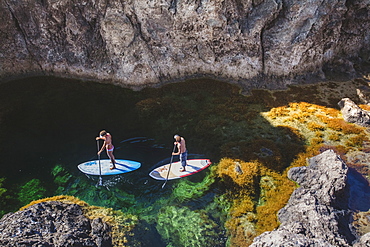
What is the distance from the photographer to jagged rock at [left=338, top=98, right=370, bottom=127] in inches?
913

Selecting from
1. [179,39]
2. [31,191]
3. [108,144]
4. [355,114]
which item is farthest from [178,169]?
[355,114]

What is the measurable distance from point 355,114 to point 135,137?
64.1 ft

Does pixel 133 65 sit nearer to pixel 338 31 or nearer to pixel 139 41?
pixel 139 41

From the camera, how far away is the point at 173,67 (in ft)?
93.6

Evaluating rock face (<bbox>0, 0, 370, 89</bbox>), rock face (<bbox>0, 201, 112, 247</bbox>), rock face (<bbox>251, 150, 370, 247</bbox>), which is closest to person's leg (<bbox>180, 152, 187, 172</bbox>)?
rock face (<bbox>0, 201, 112, 247</bbox>)

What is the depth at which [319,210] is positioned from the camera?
47.1ft

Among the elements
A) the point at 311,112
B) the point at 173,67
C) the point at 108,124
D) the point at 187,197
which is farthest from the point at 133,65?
the point at 311,112

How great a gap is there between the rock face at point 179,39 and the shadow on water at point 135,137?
2.17 metres

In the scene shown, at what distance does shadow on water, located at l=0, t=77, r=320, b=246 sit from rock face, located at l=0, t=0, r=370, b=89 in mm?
2166

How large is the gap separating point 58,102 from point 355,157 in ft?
87.5

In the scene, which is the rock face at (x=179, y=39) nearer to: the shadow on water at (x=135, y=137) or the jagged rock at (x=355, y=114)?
the shadow on water at (x=135, y=137)

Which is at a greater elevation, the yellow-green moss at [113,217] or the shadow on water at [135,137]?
the shadow on water at [135,137]

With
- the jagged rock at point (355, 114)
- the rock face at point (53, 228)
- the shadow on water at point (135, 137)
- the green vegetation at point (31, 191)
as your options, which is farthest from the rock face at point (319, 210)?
the green vegetation at point (31, 191)

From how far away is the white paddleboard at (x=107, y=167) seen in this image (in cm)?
1883
